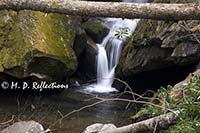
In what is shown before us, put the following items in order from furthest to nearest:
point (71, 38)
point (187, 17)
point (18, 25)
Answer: point (71, 38) → point (18, 25) → point (187, 17)

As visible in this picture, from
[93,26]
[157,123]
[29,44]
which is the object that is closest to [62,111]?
[29,44]

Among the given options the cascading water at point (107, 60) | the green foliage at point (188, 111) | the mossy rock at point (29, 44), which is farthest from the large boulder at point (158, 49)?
the green foliage at point (188, 111)

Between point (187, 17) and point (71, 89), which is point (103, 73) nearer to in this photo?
point (71, 89)

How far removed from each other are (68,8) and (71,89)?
6192 millimetres

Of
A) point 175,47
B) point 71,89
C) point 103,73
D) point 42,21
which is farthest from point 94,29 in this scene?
point 175,47

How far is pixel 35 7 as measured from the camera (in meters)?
2.92

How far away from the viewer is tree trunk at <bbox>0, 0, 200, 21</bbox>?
2840 millimetres

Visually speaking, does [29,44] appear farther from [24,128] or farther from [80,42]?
[80,42]

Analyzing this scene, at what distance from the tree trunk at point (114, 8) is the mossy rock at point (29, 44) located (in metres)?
4.31

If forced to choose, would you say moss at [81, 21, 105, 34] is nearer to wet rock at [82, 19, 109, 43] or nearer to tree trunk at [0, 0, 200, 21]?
wet rock at [82, 19, 109, 43]

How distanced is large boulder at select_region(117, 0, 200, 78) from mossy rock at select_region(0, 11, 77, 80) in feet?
3.83

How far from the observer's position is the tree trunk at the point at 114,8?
2.84 meters

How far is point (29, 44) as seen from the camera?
7254 millimetres

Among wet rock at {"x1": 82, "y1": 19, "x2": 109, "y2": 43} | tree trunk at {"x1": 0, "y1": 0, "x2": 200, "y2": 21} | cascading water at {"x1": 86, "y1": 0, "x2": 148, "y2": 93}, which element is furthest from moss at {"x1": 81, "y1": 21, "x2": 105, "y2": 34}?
tree trunk at {"x1": 0, "y1": 0, "x2": 200, "y2": 21}
